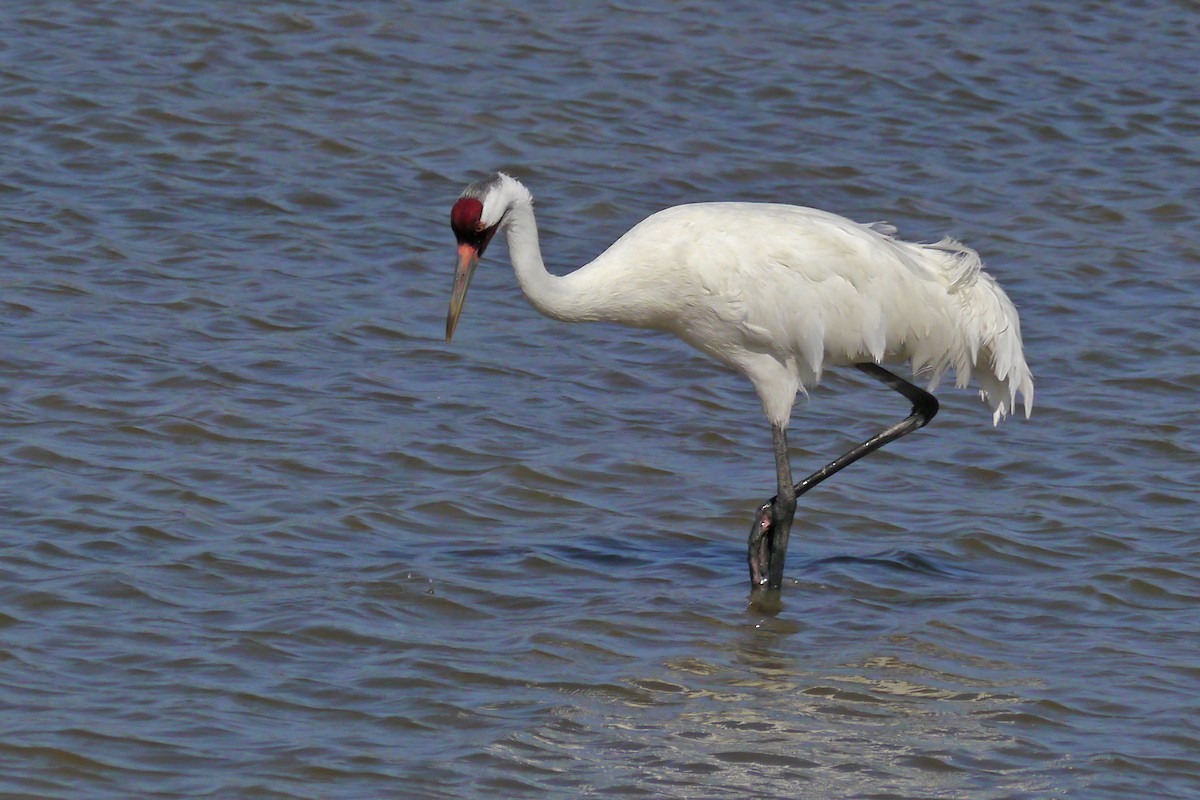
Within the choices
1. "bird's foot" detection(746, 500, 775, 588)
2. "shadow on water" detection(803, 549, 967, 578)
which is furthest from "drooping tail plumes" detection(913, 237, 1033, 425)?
"bird's foot" detection(746, 500, 775, 588)

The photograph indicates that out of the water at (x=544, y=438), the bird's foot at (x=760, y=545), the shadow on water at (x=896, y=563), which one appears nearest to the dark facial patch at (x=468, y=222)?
the water at (x=544, y=438)

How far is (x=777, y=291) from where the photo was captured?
789 cm

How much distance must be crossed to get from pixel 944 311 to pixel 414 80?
647 centimetres

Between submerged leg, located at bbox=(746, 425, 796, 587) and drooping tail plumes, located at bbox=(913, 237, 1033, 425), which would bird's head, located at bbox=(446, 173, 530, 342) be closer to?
submerged leg, located at bbox=(746, 425, 796, 587)

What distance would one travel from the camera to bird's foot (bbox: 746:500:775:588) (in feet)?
26.0

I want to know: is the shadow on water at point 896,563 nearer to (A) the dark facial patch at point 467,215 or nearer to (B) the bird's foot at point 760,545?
(B) the bird's foot at point 760,545

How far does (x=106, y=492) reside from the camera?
7992 millimetres

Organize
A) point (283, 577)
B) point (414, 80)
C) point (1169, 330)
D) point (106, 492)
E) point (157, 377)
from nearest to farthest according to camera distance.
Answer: point (283, 577), point (106, 492), point (157, 377), point (1169, 330), point (414, 80)

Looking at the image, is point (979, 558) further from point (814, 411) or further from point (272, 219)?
point (272, 219)

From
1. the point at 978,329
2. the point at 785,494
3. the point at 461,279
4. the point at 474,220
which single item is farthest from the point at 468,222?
the point at 978,329

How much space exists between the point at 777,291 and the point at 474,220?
3.95 feet

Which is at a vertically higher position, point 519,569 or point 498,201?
point 498,201

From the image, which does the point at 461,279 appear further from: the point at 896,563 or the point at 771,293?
the point at 896,563

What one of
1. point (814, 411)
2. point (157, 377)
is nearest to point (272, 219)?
point (157, 377)
